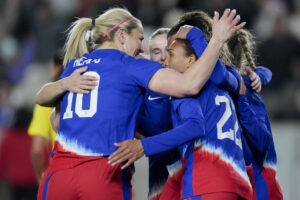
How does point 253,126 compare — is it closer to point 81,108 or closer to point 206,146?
point 206,146

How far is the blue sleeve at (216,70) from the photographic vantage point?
11.8ft

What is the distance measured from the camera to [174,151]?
4.09 meters

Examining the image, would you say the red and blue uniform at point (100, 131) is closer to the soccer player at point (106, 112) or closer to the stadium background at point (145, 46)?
the soccer player at point (106, 112)

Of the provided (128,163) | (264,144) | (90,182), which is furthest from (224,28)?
(90,182)

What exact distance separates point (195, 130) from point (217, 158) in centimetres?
24

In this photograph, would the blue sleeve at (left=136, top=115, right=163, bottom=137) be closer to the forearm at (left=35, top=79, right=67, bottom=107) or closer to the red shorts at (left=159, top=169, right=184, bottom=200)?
the red shorts at (left=159, top=169, right=184, bottom=200)

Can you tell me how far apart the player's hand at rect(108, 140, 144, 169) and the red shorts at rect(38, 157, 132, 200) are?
0.10 metres

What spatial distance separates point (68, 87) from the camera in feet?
12.2

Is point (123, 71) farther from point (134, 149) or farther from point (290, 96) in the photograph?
point (290, 96)

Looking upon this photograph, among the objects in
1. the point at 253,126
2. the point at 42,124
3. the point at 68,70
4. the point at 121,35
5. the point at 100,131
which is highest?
the point at 121,35

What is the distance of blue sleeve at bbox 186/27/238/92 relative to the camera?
360 centimetres

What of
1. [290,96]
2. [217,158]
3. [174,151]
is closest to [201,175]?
[217,158]

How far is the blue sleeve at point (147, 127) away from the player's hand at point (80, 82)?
23.4 inches

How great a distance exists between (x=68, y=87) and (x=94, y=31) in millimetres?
470
